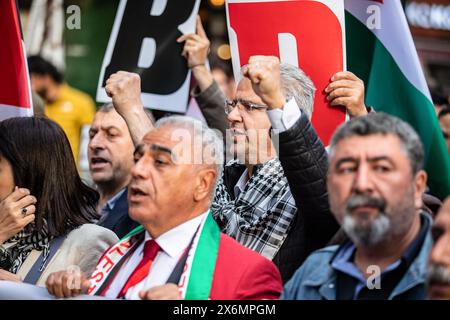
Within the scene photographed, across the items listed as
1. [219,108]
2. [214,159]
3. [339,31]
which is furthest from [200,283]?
[219,108]

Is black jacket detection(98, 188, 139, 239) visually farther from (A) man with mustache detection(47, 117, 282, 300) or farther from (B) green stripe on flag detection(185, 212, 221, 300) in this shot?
(B) green stripe on flag detection(185, 212, 221, 300)

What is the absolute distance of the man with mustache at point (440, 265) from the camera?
305cm

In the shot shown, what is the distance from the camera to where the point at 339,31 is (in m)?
4.79

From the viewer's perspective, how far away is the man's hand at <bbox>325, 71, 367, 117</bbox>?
4.43 meters

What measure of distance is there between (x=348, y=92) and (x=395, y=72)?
1.27ft

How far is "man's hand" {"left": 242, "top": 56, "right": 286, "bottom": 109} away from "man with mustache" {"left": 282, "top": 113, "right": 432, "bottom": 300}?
0.49m

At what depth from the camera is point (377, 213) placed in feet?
10.8

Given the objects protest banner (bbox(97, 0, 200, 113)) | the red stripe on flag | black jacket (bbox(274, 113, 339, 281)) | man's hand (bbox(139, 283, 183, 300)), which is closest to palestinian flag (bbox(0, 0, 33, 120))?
the red stripe on flag

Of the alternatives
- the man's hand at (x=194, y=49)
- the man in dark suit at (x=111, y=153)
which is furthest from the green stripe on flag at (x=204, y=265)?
the man's hand at (x=194, y=49)

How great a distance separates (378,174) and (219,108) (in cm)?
261

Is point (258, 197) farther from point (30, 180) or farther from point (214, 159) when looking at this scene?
point (30, 180)

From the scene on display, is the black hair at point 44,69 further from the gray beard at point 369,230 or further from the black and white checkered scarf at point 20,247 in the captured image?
the gray beard at point 369,230

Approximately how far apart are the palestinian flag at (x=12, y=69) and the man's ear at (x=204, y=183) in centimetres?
171
